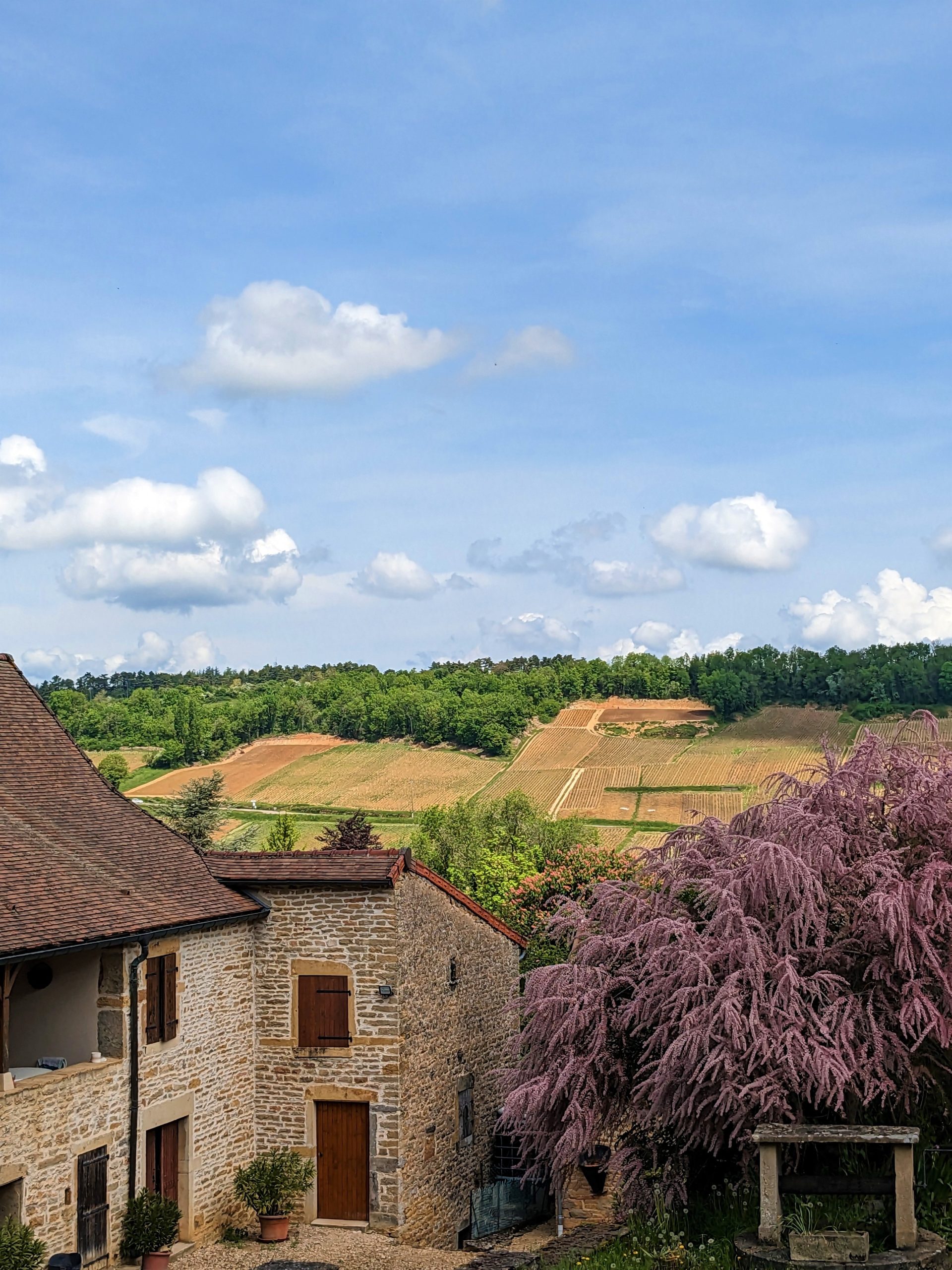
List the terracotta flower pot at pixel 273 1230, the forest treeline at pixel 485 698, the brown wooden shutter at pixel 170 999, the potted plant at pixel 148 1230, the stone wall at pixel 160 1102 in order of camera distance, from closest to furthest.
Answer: the stone wall at pixel 160 1102 < the potted plant at pixel 148 1230 < the brown wooden shutter at pixel 170 999 < the terracotta flower pot at pixel 273 1230 < the forest treeline at pixel 485 698

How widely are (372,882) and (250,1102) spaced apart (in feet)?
12.4

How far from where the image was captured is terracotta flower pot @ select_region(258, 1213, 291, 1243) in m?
16.7

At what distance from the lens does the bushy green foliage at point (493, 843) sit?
1529 inches

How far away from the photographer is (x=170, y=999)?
52.6ft

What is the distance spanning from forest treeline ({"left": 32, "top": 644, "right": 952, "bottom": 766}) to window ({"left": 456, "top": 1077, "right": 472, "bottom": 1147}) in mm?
70245

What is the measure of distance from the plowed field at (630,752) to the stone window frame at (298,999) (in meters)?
65.3

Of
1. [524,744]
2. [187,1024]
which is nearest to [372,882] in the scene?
[187,1024]

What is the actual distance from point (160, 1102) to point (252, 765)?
78.4 meters

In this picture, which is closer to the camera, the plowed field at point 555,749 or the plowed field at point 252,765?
the plowed field at point 252,765

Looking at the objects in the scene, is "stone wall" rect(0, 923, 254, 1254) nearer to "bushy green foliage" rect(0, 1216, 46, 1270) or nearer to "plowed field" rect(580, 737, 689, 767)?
"bushy green foliage" rect(0, 1216, 46, 1270)

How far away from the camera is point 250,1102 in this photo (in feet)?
58.5

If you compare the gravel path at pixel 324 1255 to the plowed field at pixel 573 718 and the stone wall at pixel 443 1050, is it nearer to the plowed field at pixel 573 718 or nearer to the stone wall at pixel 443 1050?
the stone wall at pixel 443 1050

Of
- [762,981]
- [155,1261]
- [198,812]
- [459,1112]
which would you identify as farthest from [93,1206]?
[198,812]

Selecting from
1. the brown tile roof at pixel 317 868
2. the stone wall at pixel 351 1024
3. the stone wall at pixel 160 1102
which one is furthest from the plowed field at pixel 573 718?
the stone wall at pixel 160 1102
